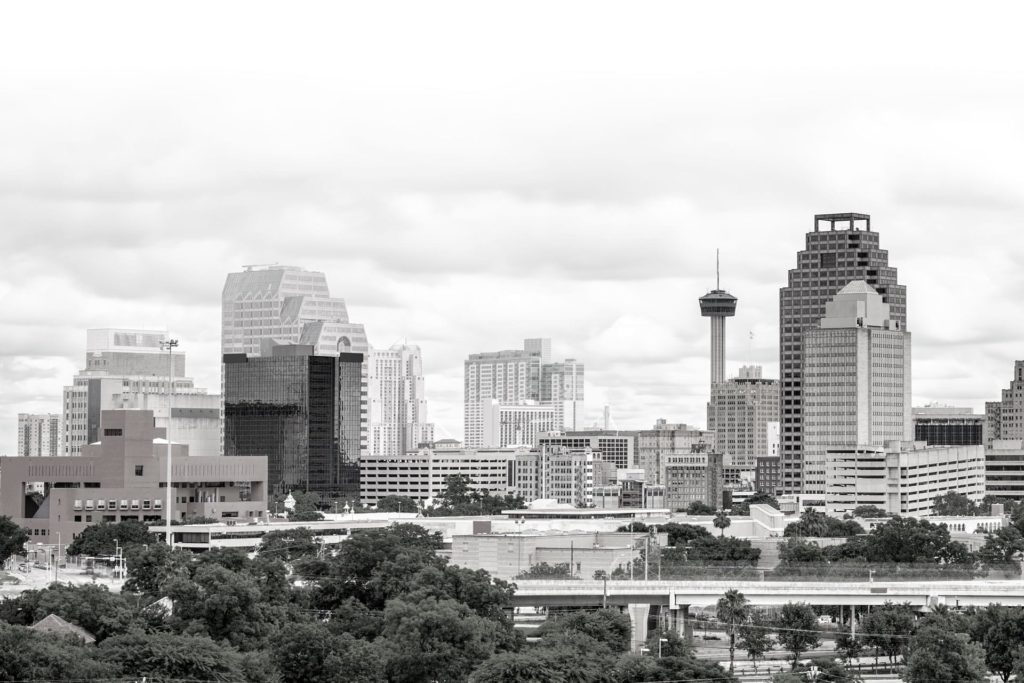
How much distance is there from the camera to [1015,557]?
595 feet

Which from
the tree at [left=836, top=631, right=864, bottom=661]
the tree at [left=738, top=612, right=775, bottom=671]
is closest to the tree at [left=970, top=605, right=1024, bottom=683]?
the tree at [left=836, top=631, right=864, bottom=661]

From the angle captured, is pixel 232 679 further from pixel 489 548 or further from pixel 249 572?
pixel 489 548

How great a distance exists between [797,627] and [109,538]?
77286mm

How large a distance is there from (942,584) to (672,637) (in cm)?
2936

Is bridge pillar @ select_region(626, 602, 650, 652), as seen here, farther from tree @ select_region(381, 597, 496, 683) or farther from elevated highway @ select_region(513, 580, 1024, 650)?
tree @ select_region(381, 597, 496, 683)

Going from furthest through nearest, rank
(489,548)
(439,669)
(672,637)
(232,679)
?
1. (489,548)
2. (672,637)
3. (439,669)
4. (232,679)

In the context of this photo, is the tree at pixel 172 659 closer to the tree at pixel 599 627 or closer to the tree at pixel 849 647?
the tree at pixel 599 627

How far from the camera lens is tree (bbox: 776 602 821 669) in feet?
447

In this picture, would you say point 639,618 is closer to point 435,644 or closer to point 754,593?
point 754,593

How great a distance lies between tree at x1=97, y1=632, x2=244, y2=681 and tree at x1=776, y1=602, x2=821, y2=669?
4516 cm

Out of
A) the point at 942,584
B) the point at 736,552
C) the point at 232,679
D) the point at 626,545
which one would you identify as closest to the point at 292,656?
the point at 232,679

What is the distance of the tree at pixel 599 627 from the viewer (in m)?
126

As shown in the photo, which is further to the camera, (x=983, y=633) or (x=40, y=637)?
(x=983, y=633)

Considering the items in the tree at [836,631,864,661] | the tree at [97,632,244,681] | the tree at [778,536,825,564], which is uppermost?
the tree at [778,536,825,564]
